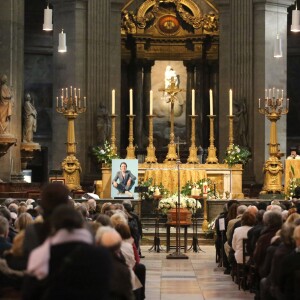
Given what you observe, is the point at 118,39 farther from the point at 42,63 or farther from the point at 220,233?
the point at 220,233

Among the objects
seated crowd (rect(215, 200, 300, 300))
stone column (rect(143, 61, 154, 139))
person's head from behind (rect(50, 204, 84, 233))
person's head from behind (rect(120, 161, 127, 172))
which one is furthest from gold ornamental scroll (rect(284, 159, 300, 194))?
person's head from behind (rect(50, 204, 84, 233))

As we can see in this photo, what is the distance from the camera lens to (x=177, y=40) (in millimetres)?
39156

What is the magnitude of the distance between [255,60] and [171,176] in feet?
22.5

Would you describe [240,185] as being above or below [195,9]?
below

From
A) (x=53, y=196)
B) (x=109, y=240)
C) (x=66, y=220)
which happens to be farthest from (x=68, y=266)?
(x=109, y=240)

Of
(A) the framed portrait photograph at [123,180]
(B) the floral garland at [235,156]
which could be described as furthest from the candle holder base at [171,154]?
(A) the framed portrait photograph at [123,180]

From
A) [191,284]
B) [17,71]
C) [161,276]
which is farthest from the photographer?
[17,71]

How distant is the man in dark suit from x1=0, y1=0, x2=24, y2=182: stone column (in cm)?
387

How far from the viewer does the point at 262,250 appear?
1351cm

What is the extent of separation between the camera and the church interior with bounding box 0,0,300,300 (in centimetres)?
3089

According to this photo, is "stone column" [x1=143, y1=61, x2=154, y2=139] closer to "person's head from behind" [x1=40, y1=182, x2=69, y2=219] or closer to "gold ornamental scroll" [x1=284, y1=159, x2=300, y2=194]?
"gold ornamental scroll" [x1=284, y1=159, x2=300, y2=194]

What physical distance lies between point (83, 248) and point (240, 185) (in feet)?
86.9

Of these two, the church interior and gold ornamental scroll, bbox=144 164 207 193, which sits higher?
the church interior

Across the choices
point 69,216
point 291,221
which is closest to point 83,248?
point 69,216
